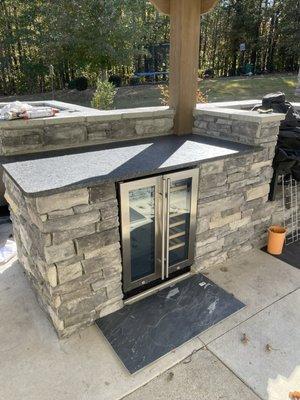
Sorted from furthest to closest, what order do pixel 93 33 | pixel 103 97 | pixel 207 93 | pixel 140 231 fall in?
1. pixel 207 93
2. pixel 93 33
3. pixel 103 97
4. pixel 140 231

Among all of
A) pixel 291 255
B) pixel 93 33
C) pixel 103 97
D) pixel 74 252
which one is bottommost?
pixel 291 255

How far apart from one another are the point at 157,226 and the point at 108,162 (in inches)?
26.0

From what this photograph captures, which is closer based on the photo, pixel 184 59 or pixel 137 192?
pixel 137 192

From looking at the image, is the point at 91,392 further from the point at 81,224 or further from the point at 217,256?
the point at 217,256

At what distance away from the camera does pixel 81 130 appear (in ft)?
10.0

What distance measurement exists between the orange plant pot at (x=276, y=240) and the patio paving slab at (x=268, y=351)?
0.84 metres

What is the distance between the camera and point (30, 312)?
261 centimetres

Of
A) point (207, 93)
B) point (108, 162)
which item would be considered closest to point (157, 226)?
point (108, 162)

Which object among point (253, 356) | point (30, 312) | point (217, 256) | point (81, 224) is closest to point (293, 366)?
point (253, 356)

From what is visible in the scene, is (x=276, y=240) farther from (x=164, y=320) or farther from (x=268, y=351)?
(x=164, y=320)

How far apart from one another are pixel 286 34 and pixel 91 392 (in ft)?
59.9

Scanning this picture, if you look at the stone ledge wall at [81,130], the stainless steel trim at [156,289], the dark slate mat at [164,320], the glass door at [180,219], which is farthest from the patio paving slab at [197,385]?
the stone ledge wall at [81,130]

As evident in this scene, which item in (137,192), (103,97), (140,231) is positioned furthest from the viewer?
(103,97)

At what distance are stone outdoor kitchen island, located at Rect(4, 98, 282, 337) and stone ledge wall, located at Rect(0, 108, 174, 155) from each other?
0.30ft
